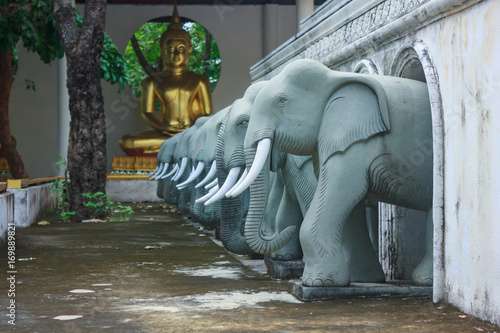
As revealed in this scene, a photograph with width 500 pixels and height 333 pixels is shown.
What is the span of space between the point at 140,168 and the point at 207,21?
4653 mm

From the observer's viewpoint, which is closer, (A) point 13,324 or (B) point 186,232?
(A) point 13,324

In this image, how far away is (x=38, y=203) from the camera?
1116 centimetres

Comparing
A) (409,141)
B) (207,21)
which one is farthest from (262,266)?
(207,21)

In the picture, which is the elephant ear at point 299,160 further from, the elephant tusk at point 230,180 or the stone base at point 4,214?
the stone base at point 4,214

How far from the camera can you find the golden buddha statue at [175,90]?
17203 millimetres

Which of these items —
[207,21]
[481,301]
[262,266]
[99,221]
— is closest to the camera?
[481,301]

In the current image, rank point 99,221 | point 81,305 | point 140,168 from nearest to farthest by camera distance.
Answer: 1. point 81,305
2. point 99,221
3. point 140,168

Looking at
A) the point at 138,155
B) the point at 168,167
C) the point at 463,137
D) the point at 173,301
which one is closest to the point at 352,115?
the point at 463,137

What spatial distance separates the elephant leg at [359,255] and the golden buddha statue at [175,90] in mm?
12216

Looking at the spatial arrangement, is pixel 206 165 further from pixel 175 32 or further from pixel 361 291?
pixel 175 32

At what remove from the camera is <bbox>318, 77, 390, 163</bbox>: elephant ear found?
15.2 feet

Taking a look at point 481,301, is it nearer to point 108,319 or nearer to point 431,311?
point 431,311

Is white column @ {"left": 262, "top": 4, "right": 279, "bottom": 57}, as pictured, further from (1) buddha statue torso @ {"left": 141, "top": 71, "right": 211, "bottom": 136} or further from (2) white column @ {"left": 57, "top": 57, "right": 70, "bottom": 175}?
(2) white column @ {"left": 57, "top": 57, "right": 70, "bottom": 175}

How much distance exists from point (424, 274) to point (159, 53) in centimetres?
1837
